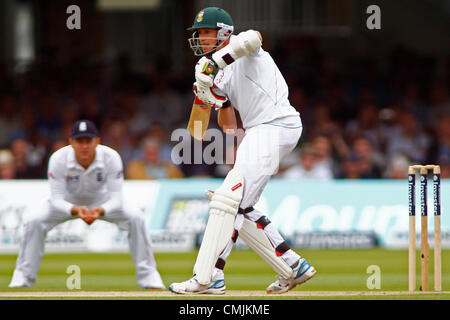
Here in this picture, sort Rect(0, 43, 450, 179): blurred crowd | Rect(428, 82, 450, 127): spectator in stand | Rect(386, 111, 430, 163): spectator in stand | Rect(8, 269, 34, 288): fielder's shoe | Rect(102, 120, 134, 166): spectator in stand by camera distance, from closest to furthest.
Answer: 1. Rect(8, 269, 34, 288): fielder's shoe
2. Rect(0, 43, 450, 179): blurred crowd
3. Rect(386, 111, 430, 163): spectator in stand
4. Rect(102, 120, 134, 166): spectator in stand
5. Rect(428, 82, 450, 127): spectator in stand

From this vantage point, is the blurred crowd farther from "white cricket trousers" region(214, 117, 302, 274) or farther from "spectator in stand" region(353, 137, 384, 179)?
"white cricket trousers" region(214, 117, 302, 274)

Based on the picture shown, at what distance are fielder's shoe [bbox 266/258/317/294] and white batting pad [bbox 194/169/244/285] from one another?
62 centimetres

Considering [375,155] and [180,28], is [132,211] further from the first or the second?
[180,28]

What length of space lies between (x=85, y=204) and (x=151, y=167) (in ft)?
12.5

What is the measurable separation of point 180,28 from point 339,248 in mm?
5788

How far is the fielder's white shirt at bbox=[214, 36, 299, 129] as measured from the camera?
6.46 m

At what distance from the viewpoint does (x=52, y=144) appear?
13617 mm

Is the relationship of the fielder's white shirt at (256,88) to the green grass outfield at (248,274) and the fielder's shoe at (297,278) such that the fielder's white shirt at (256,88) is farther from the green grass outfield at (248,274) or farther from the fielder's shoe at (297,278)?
the green grass outfield at (248,274)

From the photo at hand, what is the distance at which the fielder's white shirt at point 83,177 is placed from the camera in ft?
27.6

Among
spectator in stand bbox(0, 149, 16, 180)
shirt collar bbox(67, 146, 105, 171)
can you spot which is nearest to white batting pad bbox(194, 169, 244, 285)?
shirt collar bbox(67, 146, 105, 171)

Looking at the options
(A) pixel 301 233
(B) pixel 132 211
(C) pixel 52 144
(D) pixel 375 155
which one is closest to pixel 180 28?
(C) pixel 52 144

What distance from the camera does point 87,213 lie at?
8266 millimetres

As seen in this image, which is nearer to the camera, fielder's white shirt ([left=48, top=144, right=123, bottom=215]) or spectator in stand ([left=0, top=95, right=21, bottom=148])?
fielder's white shirt ([left=48, top=144, right=123, bottom=215])

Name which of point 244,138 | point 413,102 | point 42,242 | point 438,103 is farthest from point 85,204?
point 438,103
